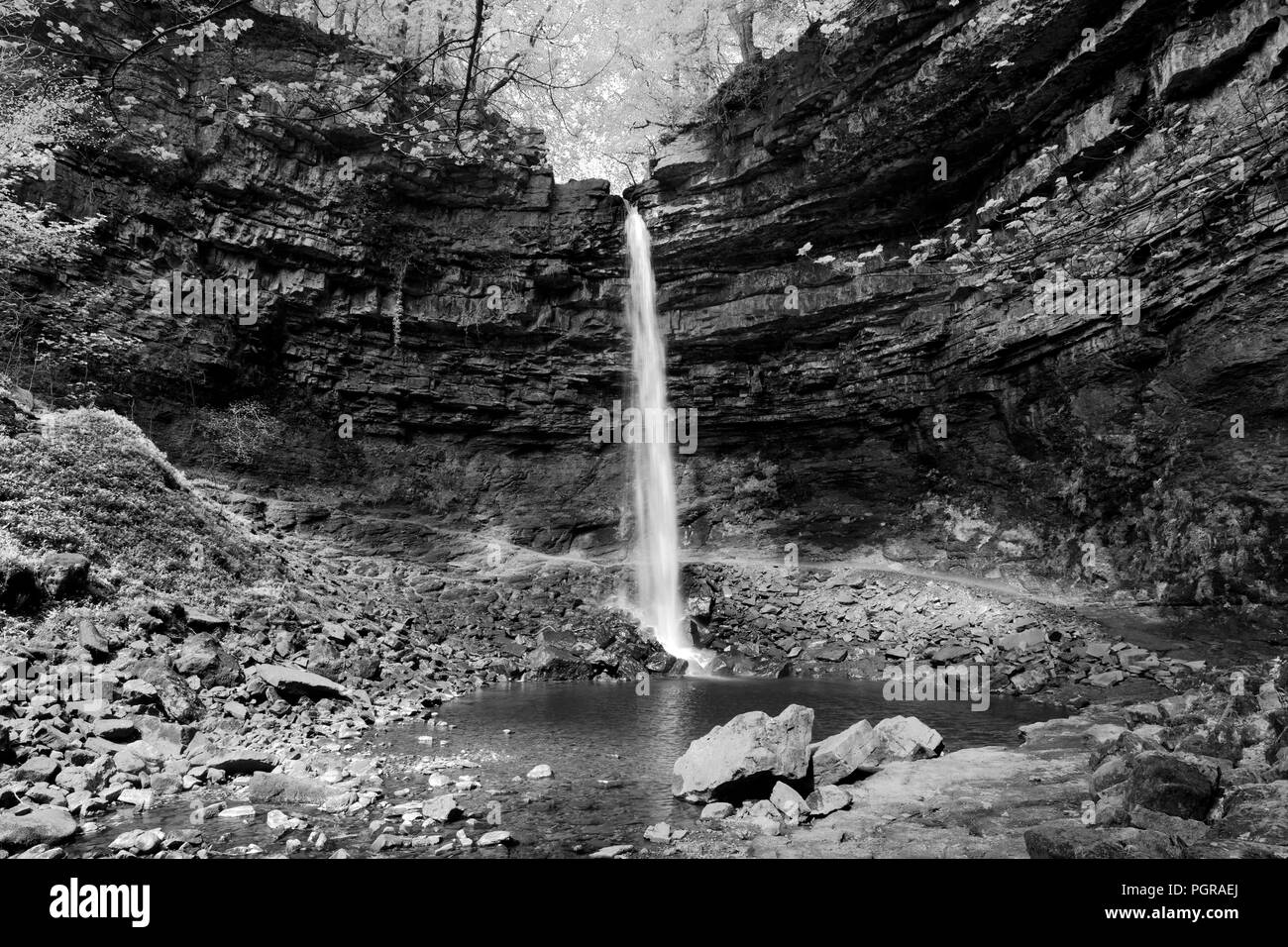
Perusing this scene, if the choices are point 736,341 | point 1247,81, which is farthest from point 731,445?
point 1247,81

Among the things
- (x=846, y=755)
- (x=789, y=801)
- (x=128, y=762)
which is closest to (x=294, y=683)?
(x=128, y=762)

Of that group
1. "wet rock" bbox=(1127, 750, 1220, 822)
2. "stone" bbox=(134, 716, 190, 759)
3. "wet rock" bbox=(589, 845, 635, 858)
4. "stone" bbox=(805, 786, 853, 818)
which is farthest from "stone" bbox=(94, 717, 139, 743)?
"wet rock" bbox=(1127, 750, 1220, 822)

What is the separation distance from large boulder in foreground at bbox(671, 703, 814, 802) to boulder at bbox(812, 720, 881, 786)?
0.51m

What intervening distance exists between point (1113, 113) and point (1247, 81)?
264cm

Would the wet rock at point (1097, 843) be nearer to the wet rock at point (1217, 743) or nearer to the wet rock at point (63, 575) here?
the wet rock at point (1217, 743)

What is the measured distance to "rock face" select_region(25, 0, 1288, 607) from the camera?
14.4 m

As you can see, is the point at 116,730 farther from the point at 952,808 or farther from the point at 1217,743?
the point at 1217,743

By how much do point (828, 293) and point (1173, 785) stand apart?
759 inches

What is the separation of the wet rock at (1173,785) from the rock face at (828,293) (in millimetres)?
11133

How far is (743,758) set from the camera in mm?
6207

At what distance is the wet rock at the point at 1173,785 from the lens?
462 centimetres

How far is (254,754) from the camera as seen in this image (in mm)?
6473

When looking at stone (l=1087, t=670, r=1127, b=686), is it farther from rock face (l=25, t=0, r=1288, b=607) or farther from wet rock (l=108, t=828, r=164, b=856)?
wet rock (l=108, t=828, r=164, b=856)

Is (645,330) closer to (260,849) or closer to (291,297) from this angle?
(291,297)
